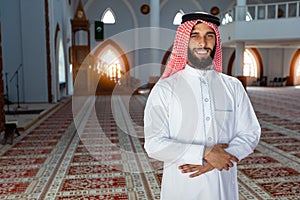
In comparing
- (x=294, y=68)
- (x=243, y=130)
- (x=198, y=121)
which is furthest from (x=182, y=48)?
(x=294, y=68)

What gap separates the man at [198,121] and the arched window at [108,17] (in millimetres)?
17389

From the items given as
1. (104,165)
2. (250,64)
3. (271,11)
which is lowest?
(104,165)

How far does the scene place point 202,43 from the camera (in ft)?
4.98

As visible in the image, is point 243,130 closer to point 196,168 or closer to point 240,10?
point 196,168

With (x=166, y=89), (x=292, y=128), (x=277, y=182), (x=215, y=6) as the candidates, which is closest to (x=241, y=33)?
(x=215, y=6)

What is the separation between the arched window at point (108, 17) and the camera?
18.2 m

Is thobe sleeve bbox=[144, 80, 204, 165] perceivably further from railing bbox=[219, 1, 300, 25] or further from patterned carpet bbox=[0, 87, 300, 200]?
railing bbox=[219, 1, 300, 25]

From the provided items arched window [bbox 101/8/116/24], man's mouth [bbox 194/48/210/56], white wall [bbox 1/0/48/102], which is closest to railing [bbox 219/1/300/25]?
arched window [bbox 101/8/116/24]

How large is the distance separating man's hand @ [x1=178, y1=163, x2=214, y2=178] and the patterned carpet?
65.8 inches

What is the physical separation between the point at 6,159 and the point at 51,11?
740 centimetres

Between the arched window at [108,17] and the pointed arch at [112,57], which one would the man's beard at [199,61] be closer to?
the pointed arch at [112,57]

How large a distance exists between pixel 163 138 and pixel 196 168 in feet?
0.66

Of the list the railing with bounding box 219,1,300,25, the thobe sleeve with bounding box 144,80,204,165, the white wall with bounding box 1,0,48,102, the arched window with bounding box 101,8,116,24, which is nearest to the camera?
the thobe sleeve with bounding box 144,80,204,165

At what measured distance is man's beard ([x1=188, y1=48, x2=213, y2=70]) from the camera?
155 centimetres
